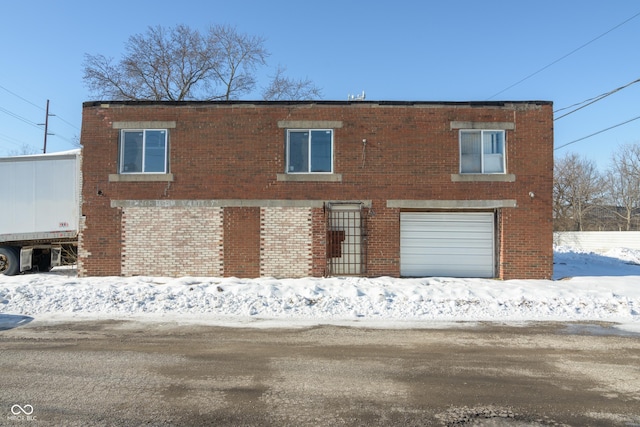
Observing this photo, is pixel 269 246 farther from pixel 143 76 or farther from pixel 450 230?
pixel 143 76

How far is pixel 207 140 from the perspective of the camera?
43.8 ft

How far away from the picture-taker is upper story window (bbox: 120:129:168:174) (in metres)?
13.4

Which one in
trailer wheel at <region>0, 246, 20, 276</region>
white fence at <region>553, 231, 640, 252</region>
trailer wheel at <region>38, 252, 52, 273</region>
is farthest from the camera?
white fence at <region>553, 231, 640, 252</region>

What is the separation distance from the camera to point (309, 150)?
13406 mm

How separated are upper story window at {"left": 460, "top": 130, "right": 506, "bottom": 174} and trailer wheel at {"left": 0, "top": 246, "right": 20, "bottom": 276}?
14.8m

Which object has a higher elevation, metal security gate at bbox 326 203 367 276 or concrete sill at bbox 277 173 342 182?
concrete sill at bbox 277 173 342 182

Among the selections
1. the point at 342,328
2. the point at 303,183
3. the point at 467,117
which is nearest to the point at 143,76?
the point at 303,183

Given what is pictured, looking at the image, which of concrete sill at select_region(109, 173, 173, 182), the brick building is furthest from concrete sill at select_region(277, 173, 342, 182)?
concrete sill at select_region(109, 173, 173, 182)

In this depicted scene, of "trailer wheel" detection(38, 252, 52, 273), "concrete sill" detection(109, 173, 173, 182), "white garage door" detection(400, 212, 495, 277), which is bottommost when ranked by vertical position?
"trailer wheel" detection(38, 252, 52, 273)

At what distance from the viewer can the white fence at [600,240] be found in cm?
3078

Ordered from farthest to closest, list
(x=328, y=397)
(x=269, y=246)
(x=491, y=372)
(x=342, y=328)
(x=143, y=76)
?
(x=143, y=76) → (x=269, y=246) → (x=342, y=328) → (x=491, y=372) → (x=328, y=397)

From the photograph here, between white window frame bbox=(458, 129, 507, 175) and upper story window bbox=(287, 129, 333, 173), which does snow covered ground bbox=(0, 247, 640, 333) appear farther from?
upper story window bbox=(287, 129, 333, 173)

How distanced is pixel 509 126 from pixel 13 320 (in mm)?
13921

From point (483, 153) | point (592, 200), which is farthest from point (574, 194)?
point (483, 153)
